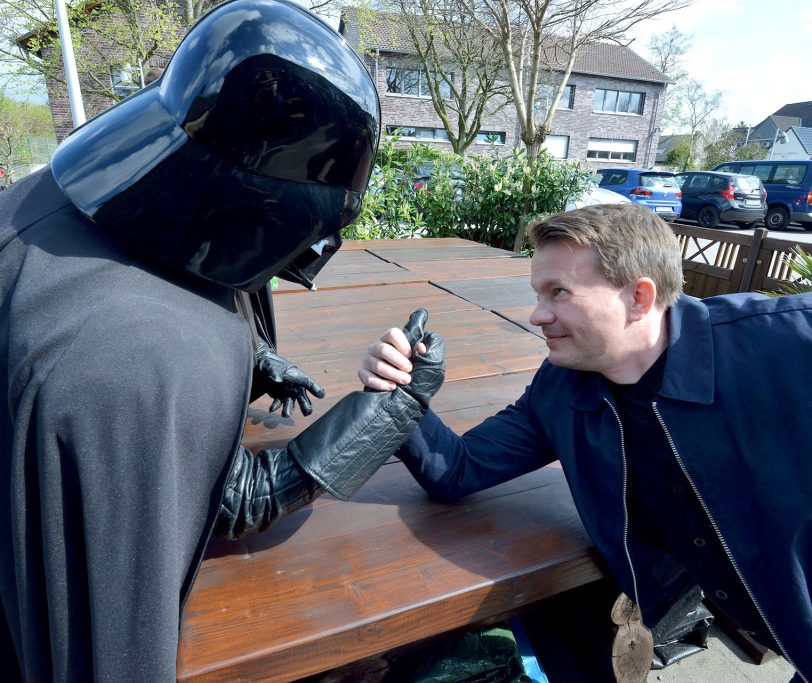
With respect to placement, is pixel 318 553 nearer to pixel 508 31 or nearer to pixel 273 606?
pixel 273 606

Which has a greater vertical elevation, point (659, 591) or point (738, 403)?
point (738, 403)

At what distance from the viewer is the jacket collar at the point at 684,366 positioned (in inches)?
50.7

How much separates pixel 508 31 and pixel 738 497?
8.86 m

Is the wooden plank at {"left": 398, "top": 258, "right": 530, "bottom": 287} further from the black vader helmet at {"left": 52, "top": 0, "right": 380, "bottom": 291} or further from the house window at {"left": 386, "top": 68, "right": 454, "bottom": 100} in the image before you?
the house window at {"left": 386, "top": 68, "right": 454, "bottom": 100}

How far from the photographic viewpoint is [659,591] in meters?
1.41

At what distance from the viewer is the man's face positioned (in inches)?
53.1

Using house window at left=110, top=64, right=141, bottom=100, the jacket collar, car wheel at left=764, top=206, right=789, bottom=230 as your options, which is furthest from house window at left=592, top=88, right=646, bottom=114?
the jacket collar

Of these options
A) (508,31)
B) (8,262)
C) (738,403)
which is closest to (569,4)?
(508,31)

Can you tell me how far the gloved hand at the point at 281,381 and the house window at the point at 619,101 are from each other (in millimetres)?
32096

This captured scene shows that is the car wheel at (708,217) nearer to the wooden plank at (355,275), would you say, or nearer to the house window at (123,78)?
the wooden plank at (355,275)

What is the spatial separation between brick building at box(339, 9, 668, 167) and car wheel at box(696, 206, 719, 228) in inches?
465

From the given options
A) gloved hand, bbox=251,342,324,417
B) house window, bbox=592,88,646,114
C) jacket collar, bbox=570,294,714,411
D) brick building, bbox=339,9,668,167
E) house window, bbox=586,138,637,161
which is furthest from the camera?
house window, bbox=586,138,637,161

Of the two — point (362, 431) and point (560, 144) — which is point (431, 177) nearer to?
point (362, 431)

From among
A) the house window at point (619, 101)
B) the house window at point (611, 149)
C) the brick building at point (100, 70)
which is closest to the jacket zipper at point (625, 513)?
the brick building at point (100, 70)
